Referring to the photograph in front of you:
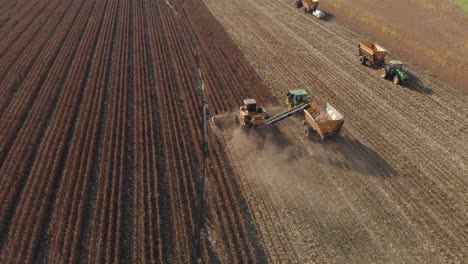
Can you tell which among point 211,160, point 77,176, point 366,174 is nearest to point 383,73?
point 366,174

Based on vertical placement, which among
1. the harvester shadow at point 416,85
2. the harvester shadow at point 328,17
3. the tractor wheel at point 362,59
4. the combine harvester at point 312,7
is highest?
the combine harvester at point 312,7

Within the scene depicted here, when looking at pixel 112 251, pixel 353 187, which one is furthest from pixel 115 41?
pixel 353 187

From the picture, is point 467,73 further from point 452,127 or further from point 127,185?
point 127,185

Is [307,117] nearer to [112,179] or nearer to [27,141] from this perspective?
[112,179]

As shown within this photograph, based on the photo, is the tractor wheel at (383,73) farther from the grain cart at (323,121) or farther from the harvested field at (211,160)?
the grain cart at (323,121)

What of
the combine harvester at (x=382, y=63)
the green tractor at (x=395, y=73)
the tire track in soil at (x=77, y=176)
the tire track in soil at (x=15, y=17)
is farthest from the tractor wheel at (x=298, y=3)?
the tire track in soil at (x=15, y=17)

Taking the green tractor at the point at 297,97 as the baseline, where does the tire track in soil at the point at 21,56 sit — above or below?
below

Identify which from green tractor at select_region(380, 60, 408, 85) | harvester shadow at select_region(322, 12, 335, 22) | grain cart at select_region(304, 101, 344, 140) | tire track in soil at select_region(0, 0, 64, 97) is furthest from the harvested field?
harvester shadow at select_region(322, 12, 335, 22)
